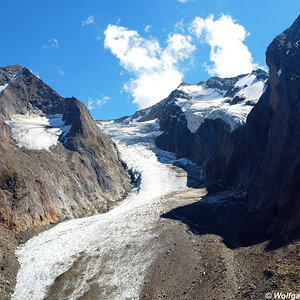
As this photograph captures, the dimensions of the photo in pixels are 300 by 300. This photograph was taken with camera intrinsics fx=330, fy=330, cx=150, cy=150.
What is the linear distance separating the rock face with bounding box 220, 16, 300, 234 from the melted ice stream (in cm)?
1159

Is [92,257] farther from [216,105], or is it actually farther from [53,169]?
[216,105]

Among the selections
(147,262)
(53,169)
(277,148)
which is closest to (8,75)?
(53,169)

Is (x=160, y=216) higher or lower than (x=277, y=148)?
lower

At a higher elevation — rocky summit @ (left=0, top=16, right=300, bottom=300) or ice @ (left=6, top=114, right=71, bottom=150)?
ice @ (left=6, top=114, right=71, bottom=150)

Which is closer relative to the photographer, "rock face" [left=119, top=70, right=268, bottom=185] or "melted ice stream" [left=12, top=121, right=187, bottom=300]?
"melted ice stream" [left=12, top=121, right=187, bottom=300]

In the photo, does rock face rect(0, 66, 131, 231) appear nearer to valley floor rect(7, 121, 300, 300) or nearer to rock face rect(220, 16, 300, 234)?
valley floor rect(7, 121, 300, 300)

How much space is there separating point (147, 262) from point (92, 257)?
5.34 metres

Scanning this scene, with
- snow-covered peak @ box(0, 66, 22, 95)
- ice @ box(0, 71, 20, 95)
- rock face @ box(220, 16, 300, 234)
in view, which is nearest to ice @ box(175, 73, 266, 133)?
rock face @ box(220, 16, 300, 234)

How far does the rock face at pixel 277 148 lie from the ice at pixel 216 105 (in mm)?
15344

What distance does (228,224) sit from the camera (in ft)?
110

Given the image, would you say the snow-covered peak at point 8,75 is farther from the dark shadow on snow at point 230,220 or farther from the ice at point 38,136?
the dark shadow on snow at point 230,220

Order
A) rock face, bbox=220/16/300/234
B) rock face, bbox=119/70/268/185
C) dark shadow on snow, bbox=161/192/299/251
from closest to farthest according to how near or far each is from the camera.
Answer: dark shadow on snow, bbox=161/192/299/251 → rock face, bbox=220/16/300/234 → rock face, bbox=119/70/268/185

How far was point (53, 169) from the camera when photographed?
161 feet

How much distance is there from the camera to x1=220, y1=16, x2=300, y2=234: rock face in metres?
29.2
